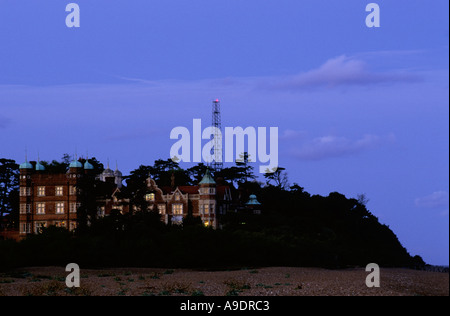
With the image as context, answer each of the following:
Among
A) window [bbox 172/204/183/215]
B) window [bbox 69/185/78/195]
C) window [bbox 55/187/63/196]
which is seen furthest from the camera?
window [bbox 55/187/63/196]

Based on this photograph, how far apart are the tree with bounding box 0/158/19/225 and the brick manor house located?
965 centimetres

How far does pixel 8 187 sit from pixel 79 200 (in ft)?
65.1

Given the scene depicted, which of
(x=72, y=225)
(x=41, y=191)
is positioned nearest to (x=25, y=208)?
(x=41, y=191)

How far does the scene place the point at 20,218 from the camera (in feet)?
307

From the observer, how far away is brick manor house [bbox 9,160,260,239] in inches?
3565

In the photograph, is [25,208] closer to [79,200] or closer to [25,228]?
[25,228]

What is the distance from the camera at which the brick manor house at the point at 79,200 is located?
90.6 metres

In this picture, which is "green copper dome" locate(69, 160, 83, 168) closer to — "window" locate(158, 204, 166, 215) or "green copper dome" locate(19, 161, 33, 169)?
"green copper dome" locate(19, 161, 33, 169)

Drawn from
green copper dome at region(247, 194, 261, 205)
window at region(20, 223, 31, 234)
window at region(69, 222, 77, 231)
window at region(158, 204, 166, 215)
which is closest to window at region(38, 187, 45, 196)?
window at region(20, 223, 31, 234)

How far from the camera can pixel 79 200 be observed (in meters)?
90.6

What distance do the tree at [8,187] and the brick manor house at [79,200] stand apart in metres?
9.65

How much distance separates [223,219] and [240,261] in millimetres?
29152
